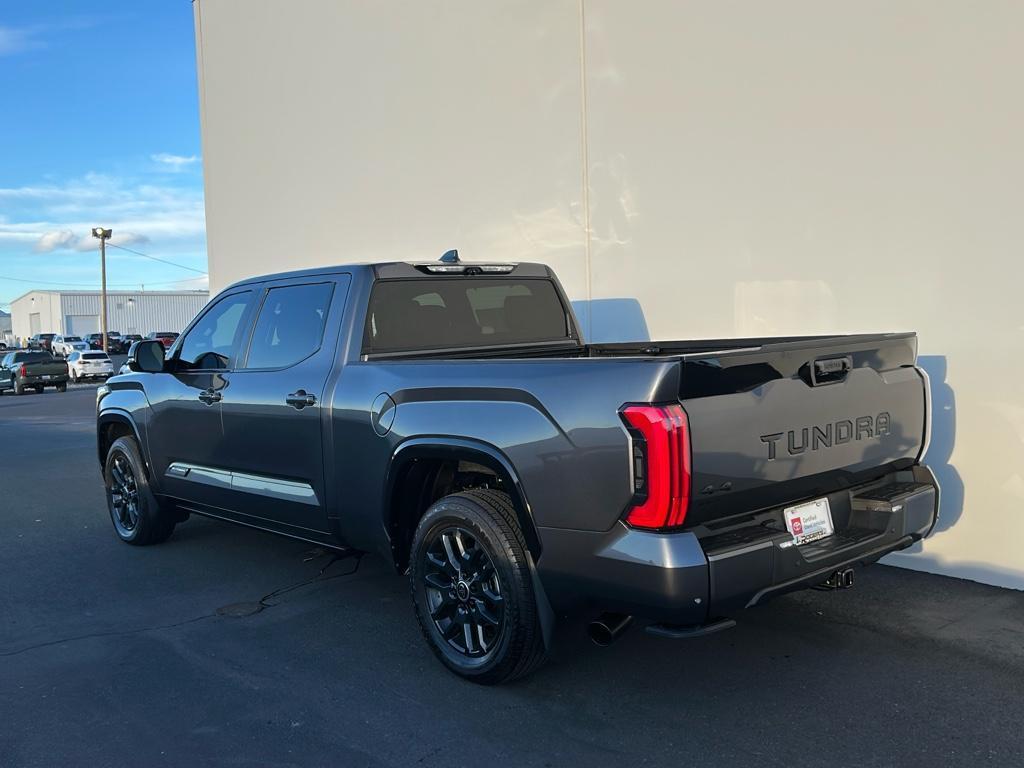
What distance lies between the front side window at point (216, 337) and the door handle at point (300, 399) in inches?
33.4

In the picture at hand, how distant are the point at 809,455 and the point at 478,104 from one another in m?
6.31

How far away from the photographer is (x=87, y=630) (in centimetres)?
492

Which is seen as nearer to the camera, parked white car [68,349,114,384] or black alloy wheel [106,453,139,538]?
black alloy wheel [106,453,139,538]

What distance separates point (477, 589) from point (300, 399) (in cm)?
152

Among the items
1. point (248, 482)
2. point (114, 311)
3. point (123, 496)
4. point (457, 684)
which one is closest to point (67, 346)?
point (114, 311)

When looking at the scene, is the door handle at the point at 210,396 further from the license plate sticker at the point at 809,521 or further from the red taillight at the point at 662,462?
the license plate sticker at the point at 809,521

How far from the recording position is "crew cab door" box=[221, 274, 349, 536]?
4785 mm

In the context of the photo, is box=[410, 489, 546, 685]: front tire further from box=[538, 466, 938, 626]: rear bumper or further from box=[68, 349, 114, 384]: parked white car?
box=[68, 349, 114, 384]: parked white car

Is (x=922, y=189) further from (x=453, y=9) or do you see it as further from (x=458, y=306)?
(x=453, y=9)

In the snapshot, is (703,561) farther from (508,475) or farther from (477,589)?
(477,589)

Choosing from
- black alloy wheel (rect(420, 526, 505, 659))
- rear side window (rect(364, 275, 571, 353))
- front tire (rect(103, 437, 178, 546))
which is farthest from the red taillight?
front tire (rect(103, 437, 178, 546))

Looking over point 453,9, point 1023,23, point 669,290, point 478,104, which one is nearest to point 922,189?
point 1023,23

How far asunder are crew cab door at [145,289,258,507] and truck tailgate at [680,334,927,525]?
3219mm

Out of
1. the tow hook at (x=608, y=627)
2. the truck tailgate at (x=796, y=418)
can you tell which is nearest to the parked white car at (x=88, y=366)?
the tow hook at (x=608, y=627)
